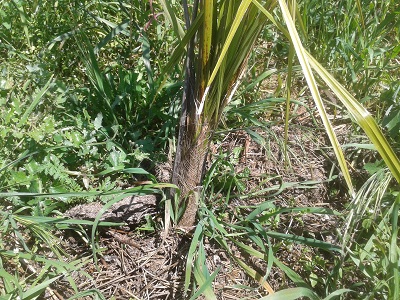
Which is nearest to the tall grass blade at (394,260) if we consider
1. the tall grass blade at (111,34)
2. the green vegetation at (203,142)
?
the green vegetation at (203,142)

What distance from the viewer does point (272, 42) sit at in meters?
2.36

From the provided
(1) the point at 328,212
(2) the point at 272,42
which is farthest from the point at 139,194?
(2) the point at 272,42

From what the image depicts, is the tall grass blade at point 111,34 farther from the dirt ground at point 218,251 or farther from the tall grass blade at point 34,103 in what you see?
the dirt ground at point 218,251

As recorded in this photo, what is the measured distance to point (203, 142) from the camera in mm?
1618

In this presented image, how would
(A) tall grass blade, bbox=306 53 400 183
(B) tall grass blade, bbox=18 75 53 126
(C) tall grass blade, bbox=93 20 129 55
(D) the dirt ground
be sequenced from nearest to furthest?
(A) tall grass blade, bbox=306 53 400 183, (D) the dirt ground, (B) tall grass blade, bbox=18 75 53 126, (C) tall grass blade, bbox=93 20 129 55

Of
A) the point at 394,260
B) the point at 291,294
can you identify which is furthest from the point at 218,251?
the point at 394,260

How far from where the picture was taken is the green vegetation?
5.21 ft

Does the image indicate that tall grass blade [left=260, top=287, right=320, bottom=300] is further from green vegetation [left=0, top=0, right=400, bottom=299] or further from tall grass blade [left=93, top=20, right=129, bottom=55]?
tall grass blade [left=93, top=20, right=129, bottom=55]

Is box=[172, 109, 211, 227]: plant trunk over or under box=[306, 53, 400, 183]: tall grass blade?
under

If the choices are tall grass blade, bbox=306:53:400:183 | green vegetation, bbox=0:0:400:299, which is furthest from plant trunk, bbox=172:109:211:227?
tall grass blade, bbox=306:53:400:183

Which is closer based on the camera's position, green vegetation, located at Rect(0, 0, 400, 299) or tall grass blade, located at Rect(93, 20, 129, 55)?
green vegetation, located at Rect(0, 0, 400, 299)

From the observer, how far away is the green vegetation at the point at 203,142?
1589mm

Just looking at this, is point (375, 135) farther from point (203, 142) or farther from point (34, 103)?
point (34, 103)

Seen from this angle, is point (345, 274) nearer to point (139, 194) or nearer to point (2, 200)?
point (139, 194)
